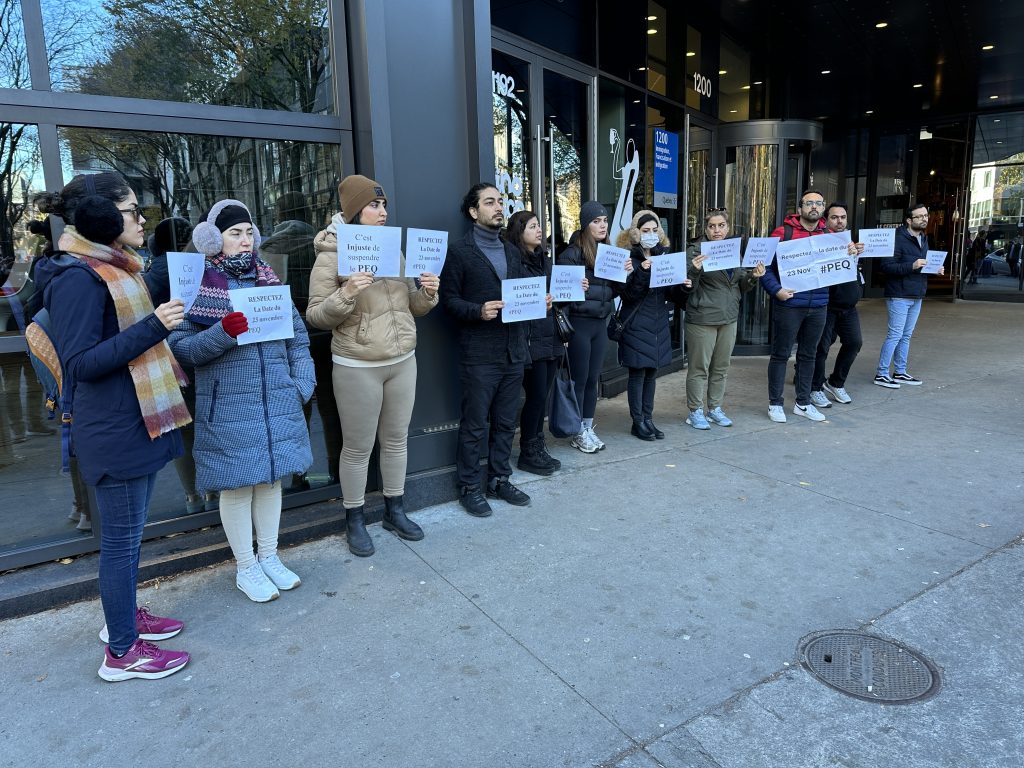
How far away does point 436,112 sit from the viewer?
420 centimetres

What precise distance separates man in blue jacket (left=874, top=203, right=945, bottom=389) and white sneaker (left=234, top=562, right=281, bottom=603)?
22.2 feet

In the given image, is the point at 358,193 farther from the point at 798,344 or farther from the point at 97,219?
the point at 798,344

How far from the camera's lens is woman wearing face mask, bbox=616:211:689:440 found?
5527mm

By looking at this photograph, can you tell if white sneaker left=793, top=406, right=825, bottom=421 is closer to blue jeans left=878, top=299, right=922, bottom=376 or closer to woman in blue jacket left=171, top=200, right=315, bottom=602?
blue jeans left=878, top=299, right=922, bottom=376

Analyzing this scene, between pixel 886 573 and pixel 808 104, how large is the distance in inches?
536

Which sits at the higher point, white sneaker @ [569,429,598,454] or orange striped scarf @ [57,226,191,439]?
orange striped scarf @ [57,226,191,439]

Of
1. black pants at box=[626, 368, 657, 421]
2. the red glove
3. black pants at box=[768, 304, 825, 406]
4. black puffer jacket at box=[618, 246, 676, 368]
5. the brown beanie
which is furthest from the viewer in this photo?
black pants at box=[768, 304, 825, 406]

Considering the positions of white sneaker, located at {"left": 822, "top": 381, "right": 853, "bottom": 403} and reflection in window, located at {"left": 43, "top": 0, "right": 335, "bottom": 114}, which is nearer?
reflection in window, located at {"left": 43, "top": 0, "right": 335, "bottom": 114}

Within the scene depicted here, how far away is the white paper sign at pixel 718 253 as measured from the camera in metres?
5.65

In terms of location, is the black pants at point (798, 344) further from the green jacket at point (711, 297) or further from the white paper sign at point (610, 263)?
the white paper sign at point (610, 263)

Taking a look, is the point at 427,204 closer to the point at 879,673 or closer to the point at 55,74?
the point at 55,74

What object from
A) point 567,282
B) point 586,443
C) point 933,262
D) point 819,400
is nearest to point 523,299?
point 567,282

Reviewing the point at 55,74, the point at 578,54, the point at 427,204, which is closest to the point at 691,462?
the point at 427,204

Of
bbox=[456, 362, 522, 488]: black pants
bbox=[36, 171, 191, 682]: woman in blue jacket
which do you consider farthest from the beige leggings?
bbox=[36, 171, 191, 682]: woman in blue jacket
